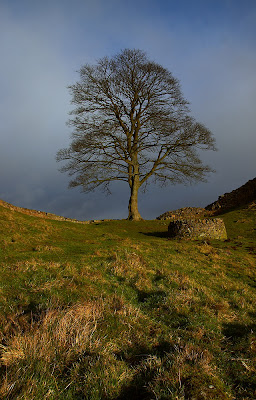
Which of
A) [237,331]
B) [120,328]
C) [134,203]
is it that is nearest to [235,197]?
[134,203]

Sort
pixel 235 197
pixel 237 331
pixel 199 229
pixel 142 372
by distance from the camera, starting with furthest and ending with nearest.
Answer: pixel 235 197
pixel 199 229
pixel 237 331
pixel 142 372

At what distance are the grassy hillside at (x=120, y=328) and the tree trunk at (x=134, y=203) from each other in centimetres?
1922

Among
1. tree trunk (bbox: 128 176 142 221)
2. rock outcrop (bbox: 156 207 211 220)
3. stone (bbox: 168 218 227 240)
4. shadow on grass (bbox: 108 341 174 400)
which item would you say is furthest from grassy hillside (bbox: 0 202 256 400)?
rock outcrop (bbox: 156 207 211 220)

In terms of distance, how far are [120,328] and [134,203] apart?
25.5m

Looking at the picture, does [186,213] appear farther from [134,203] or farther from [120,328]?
[120,328]

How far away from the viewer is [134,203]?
30.5 meters

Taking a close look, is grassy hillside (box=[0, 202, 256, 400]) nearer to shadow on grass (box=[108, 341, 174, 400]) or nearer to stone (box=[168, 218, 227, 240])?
shadow on grass (box=[108, 341, 174, 400])

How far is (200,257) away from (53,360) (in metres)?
10.0

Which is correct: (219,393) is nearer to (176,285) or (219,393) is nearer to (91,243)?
(176,285)

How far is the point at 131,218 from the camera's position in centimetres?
3011

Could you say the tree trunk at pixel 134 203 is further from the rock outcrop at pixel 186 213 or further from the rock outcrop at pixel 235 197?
the rock outcrop at pixel 235 197

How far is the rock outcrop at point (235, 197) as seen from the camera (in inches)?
1362

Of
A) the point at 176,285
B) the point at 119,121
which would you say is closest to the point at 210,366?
the point at 176,285

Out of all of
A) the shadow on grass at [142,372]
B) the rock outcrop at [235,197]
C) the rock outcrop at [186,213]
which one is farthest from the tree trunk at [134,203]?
the shadow on grass at [142,372]
